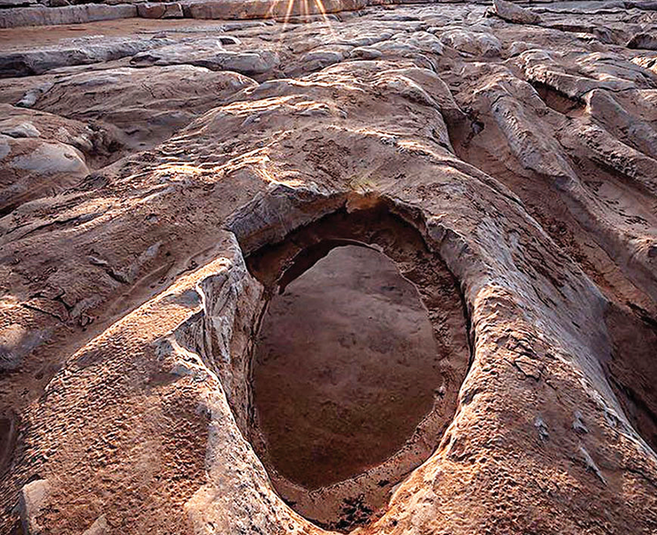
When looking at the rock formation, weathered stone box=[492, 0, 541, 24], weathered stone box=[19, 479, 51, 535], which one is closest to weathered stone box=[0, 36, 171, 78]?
the rock formation

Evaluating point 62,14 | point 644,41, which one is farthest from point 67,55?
point 644,41

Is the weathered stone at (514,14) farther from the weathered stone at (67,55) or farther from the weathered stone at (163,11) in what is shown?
the weathered stone at (163,11)

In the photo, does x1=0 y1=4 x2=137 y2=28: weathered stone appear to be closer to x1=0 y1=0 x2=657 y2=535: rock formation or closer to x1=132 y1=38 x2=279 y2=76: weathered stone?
x1=132 y1=38 x2=279 y2=76: weathered stone

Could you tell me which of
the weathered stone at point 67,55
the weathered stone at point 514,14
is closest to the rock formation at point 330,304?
the weathered stone at point 67,55

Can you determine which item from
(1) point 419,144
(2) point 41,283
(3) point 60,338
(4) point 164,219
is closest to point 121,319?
(3) point 60,338

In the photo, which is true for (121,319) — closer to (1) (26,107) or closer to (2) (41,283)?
(2) (41,283)
